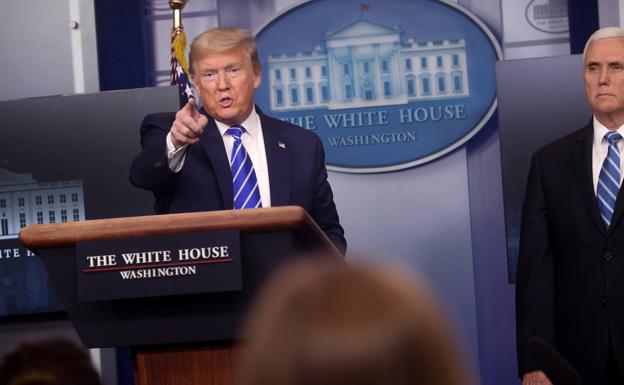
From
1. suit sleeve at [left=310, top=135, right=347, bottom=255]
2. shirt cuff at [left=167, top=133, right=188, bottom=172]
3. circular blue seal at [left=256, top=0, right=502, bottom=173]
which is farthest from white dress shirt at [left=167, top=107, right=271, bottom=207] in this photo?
circular blue seal at [left=256, top=0, right=502, bottom=173]

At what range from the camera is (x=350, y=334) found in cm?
83

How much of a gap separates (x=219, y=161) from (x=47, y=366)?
1658 mm

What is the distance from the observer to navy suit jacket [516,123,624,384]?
3.34 m

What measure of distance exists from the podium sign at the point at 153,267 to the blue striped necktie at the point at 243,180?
58 centimetres

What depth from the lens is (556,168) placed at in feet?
11.6

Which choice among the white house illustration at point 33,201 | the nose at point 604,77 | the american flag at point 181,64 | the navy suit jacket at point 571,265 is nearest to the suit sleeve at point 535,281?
the navy suit jacket at point 571,265

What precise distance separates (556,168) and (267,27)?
207cm

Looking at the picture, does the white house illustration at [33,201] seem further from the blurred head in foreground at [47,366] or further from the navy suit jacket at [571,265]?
the blurred head in foreground at [47,366]

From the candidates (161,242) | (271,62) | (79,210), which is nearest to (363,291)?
(161,242)

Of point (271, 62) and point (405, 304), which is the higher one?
point (271, 62)

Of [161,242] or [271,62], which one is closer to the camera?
[161,242]

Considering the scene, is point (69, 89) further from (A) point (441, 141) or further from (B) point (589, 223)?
(B) point (589, 223)

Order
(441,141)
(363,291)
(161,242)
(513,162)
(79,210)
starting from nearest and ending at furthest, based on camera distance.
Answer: (363,291) → (161,242) → (513,162) → (79,210) → (441,141)

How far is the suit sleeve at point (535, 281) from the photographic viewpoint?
346 centimetres
